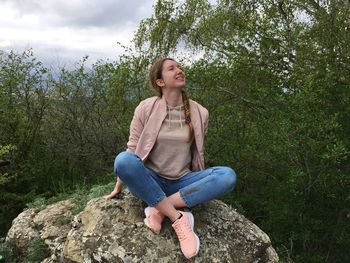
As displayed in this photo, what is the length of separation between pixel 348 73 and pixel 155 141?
4345mm

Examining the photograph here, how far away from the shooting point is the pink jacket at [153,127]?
141 inches

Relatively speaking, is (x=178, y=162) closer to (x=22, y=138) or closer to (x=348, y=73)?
(x=348, y=73)

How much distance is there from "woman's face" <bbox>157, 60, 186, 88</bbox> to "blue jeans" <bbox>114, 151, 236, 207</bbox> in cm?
69

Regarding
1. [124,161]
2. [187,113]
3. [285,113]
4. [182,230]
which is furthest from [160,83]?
[285,113]

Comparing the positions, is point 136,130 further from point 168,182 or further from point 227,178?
point 227,178

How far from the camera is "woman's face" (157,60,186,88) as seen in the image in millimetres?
3664

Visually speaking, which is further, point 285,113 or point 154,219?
point 285,113

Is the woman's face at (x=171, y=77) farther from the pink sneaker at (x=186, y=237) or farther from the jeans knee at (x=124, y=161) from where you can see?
the pink sneaker at (x=186, y=237)

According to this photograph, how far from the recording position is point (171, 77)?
3.67 m

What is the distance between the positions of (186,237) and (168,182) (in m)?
0.52

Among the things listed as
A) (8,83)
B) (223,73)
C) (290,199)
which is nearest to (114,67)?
(8,83)

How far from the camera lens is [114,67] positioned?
1031 cm

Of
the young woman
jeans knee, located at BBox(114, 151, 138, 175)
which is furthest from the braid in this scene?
jeans knee, located at BBox(114, 151, 138, 175)

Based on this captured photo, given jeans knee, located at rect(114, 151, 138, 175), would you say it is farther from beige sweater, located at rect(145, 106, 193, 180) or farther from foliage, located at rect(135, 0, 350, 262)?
foliage, located at rect(135, 0, 350, 262)
